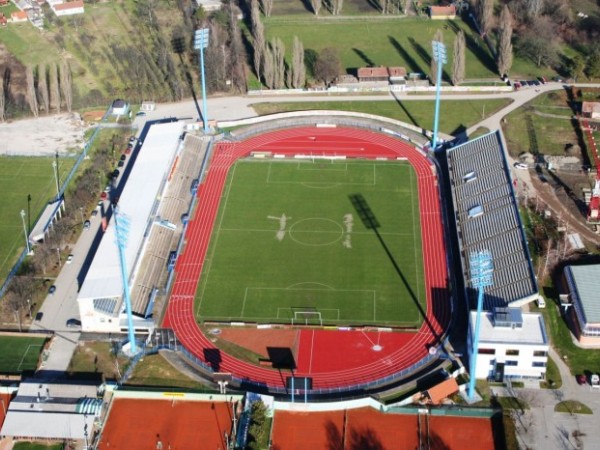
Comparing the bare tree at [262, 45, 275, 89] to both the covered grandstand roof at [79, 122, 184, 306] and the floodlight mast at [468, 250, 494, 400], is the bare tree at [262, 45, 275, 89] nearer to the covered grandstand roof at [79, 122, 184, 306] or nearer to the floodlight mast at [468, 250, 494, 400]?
the covered grandstand roof at [79, 122, 184, 306]

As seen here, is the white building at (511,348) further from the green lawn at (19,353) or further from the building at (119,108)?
the building at (119,108)

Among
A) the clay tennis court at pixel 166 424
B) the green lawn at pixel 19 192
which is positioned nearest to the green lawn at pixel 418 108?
the green lawn at pixel 19 192

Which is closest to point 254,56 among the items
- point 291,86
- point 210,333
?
point 291,86

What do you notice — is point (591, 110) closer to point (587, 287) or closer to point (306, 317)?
point (587, 287)

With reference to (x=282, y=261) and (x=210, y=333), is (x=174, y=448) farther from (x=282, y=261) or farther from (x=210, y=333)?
(x=282, y=261)

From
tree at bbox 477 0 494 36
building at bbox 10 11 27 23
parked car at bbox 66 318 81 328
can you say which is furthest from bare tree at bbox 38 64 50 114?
tree at bbox 477 0 494 36

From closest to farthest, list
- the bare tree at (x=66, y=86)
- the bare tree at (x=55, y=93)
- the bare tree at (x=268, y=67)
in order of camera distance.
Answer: the bare tree at (x=55, y=93) → the bare tree at (x=66, y=86) → the bare tree at (x=268, y=67)
